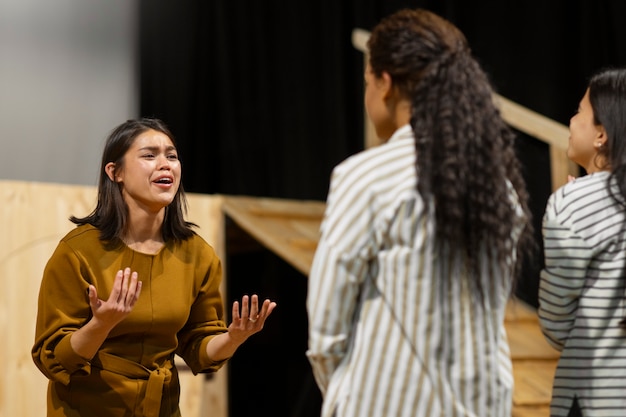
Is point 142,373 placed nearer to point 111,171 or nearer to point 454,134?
point 111,171

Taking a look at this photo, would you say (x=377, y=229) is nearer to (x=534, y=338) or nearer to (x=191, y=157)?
(x=534, y=338)

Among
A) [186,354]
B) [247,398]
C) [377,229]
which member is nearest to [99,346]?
[186,354]

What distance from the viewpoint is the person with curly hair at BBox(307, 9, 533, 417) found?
5.99 ft

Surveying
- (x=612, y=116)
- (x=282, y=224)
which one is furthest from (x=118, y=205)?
(x=282, y=224)

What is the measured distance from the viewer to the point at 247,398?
18.6ft

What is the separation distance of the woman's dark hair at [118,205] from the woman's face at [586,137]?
3.29 ft

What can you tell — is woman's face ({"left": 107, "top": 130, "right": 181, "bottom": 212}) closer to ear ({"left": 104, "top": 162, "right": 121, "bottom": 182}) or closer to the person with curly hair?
ear ({"left": 104, "top": 162, "right": 121, "bottom": 182})

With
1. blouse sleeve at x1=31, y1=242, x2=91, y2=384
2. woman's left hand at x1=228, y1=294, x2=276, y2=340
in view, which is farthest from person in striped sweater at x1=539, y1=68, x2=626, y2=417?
blouse sleeve at x1=31, y1=242, x2=91, y2=384

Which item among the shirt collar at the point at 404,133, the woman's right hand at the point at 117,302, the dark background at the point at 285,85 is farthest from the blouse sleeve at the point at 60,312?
the dark background at the point at 285,85

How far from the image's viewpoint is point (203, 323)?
2.51 meters

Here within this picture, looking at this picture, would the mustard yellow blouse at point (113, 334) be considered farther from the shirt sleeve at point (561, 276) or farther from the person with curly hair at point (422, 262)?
the shirt sleeve at point (561, 276)

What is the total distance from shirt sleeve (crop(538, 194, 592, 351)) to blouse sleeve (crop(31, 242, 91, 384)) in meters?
1.06

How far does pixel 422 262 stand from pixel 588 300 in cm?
51

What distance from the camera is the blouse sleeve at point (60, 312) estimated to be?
2252 millimetres
